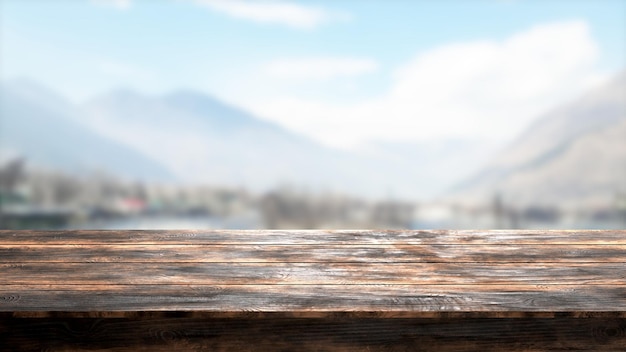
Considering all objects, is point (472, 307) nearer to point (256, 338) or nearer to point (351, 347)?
point (351, 347)

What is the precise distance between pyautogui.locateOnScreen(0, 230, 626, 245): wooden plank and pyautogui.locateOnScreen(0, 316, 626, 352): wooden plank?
387mm

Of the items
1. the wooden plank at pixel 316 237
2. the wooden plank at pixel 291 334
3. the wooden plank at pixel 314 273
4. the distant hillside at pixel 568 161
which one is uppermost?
the distant hillside at pixel 568 161

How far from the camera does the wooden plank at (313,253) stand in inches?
58.1

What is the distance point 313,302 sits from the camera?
47.4 inches

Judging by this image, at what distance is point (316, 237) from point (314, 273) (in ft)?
0.92

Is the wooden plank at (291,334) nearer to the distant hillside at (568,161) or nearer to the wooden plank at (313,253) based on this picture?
the wooden plank at (313,253)

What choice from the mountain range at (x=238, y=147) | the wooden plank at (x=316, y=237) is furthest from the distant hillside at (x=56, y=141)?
the wooden plank at (x=316, y=237)

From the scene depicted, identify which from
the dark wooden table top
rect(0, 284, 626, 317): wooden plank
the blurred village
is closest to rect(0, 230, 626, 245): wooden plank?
the dark wooden table top

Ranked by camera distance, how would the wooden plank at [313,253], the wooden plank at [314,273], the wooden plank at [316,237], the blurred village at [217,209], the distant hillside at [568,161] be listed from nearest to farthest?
1. the wooden plank at [314,273]
2. the wooden plank at [313,253]
3. the wooden plank at [316,237]
4. the blurred village at [217,209]
5. the distant hillside at [568,161]

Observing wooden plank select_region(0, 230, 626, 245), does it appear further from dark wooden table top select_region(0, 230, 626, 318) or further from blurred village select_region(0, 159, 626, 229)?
blurred village select_region(0, 159, 626, 229)

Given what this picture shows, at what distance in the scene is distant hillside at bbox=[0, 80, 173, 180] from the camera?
26.5ft

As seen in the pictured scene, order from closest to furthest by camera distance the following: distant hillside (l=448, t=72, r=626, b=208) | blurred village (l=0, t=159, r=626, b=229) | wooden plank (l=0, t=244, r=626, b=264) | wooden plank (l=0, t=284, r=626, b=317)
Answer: wooden plank (l=0, t=284, r=626, b=317) → wooden plank (l=0, t=244, r=626, b=264) → blurred village (l=0, t=159, r=626, b=229) → distant hillside (l=448, t=72, r=626, b=208)

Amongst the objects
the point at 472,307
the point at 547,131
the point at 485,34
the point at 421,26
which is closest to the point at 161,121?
the point at 421,26

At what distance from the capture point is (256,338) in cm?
123
